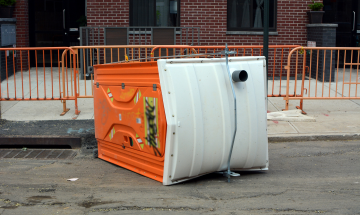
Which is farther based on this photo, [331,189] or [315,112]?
[315,112]

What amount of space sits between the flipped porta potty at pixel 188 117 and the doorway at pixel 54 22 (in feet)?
29.7

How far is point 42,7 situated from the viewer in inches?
548

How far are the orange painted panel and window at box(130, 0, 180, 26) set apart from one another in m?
6.66

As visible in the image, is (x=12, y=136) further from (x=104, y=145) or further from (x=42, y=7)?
(x=42, y=7)

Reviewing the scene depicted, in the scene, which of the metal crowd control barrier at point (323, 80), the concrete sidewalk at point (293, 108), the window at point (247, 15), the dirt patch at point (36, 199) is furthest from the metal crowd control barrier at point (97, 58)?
the dirt patch at point (36, 199)

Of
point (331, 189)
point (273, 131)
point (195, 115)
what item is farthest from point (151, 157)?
point (273, 131)

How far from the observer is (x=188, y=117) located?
184 inches

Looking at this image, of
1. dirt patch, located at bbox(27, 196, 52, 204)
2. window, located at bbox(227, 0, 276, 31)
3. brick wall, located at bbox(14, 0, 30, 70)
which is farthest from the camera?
brick wall, located at bbox(14, 0, 30, 70)

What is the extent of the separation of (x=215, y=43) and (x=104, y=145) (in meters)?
7.24

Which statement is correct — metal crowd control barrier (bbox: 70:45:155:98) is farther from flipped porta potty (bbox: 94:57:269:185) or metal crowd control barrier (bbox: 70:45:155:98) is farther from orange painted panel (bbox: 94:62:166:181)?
flipped porta potty (bbox: 94:57:269:185)

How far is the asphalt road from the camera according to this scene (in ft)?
13.8

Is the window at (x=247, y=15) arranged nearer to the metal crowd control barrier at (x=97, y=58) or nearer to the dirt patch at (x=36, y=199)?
the metal crowd control barrier at (x=97, y=58)

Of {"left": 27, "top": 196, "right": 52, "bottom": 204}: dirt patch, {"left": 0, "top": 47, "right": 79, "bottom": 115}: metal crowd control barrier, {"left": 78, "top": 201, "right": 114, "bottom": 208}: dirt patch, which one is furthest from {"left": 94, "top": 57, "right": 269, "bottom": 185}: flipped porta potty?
{"left": 0, "top": 47, "right": 79, "bottom": 115}: metal crowd control barrier

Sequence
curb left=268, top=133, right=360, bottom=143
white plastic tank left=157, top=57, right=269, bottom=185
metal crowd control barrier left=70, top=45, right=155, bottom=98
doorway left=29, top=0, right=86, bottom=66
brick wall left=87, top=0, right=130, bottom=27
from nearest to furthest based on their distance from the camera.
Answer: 1. white plastic tank left=157, top=57, right=269, bottom=185
2. curb left=268, top=133, right=360, bottom=143
3. metal crowd control barrier left=70, top=45, right=155, bottom=98
4. brick wall left=87, top=0, right=130, bottom=27
5. doorway left=29, top=0, right=86, bottom=66
